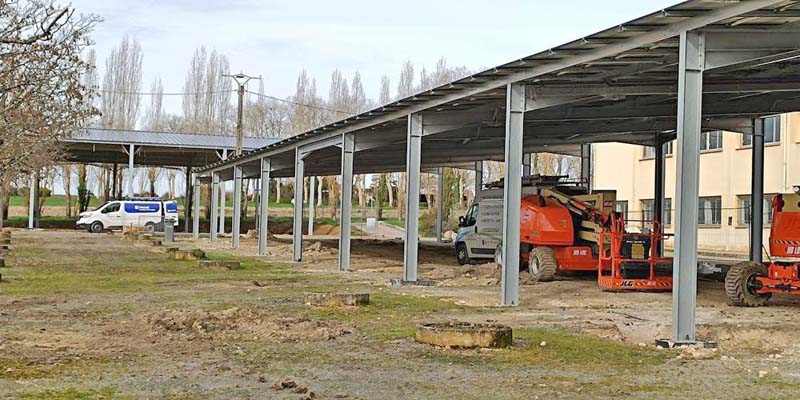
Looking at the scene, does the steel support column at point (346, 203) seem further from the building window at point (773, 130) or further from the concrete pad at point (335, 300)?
the building window at point (773, 130)

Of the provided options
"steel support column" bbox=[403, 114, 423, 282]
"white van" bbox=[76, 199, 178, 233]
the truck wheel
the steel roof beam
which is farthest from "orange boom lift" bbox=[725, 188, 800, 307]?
"white van" bbox=[76, 199, 178, 233]

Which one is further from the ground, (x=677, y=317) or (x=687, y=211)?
(x=687, y=211)

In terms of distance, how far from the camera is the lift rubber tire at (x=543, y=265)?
21.3 metres

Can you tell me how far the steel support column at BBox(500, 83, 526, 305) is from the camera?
52.2ft

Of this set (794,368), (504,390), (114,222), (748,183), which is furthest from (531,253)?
(114,222)

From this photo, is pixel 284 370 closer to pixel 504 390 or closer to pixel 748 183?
pixel 504 390

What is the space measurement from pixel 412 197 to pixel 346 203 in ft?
16.1

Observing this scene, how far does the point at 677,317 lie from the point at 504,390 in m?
3.66

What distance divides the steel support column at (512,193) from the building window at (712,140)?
24.4 meters

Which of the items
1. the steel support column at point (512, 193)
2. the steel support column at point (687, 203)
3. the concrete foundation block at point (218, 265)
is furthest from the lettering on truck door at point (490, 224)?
the steel support column at point (687, 203)

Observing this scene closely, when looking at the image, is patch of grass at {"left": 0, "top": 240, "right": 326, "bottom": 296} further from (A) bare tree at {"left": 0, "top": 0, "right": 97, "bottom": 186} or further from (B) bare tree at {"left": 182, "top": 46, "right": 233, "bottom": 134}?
(B) bare tree at {"left": 182, "top": 46, "right": 233, "bottom": 134}

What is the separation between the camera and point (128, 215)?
190ft

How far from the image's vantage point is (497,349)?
10852mm

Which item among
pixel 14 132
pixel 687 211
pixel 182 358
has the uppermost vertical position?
pixel 14 132
